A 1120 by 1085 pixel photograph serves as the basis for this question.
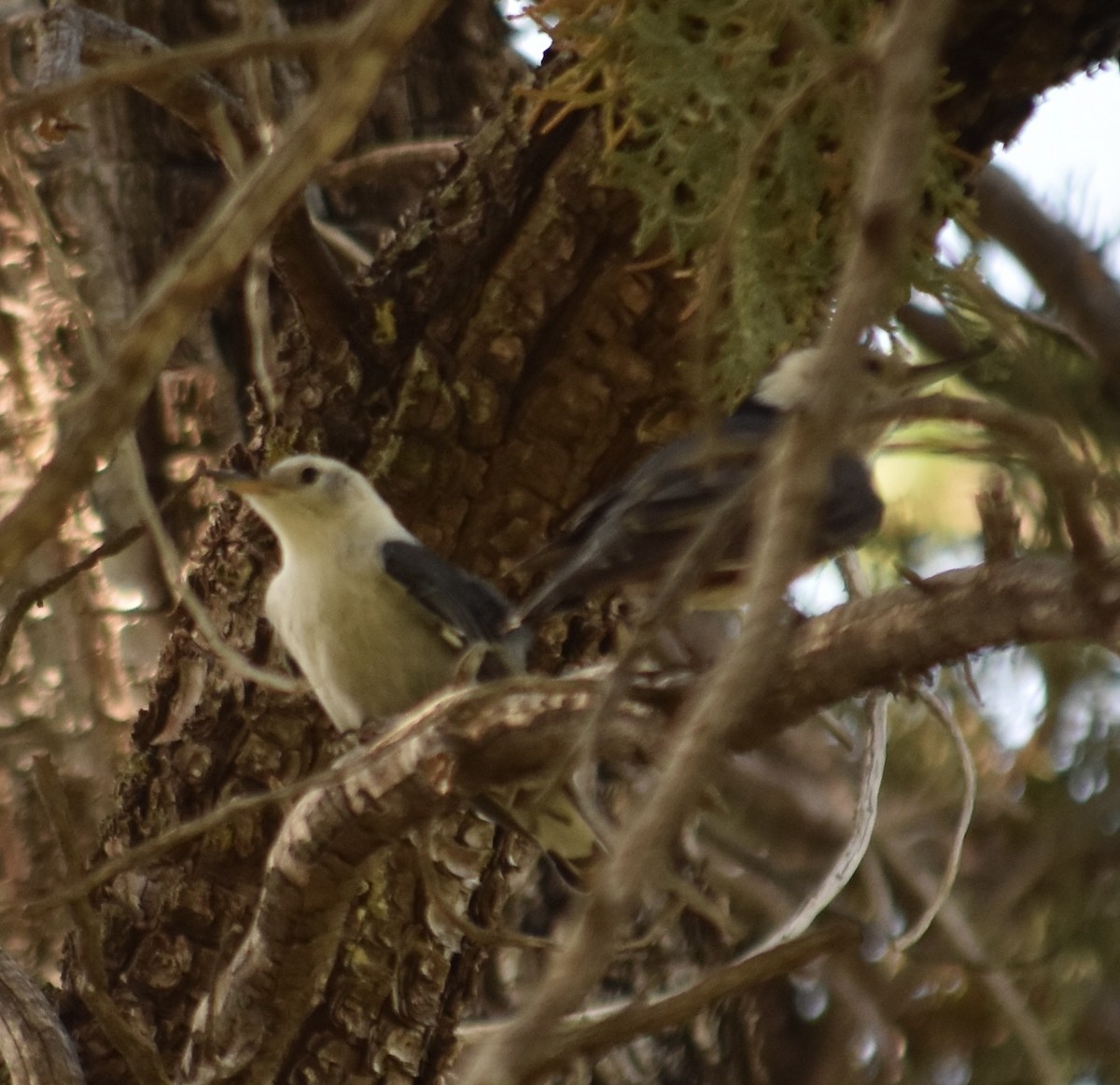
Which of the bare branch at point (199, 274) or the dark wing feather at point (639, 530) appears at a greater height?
the dark wing feather at point (639, 530)

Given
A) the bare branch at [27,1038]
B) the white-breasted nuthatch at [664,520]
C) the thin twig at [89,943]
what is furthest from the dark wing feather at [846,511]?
the bare branch at [27,1038]

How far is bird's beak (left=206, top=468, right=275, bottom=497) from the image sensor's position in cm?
301

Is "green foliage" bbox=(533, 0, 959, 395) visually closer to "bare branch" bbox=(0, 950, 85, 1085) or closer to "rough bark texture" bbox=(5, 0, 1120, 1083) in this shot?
"rough bark texture" bbox=(5, 0, 1120, 1083)

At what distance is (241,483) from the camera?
302 cm

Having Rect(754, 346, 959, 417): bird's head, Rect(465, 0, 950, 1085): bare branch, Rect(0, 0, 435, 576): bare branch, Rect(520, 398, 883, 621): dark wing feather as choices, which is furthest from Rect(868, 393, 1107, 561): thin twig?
Rect(520, 398, 883, 621): dark wing feather

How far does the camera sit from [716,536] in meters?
1.26

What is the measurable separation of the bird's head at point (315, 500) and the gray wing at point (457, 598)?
0.19ft

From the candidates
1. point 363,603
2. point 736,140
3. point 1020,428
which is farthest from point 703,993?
point 363,603

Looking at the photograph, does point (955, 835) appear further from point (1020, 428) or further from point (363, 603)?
point (1020, 428)

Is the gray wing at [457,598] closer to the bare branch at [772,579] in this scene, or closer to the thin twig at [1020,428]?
the thin twig at [1020,428]

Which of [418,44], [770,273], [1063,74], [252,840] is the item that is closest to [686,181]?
[770,273]

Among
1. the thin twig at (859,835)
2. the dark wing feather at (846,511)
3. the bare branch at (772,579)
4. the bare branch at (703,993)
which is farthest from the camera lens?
the dark wing feather at (846,511)

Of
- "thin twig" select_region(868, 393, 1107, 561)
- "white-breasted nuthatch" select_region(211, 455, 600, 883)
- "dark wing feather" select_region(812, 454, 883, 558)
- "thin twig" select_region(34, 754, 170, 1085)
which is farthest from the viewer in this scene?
"white-breasted nuthatch" select_region(211, 455, 600, 883)

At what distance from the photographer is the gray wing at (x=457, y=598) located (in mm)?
2908
